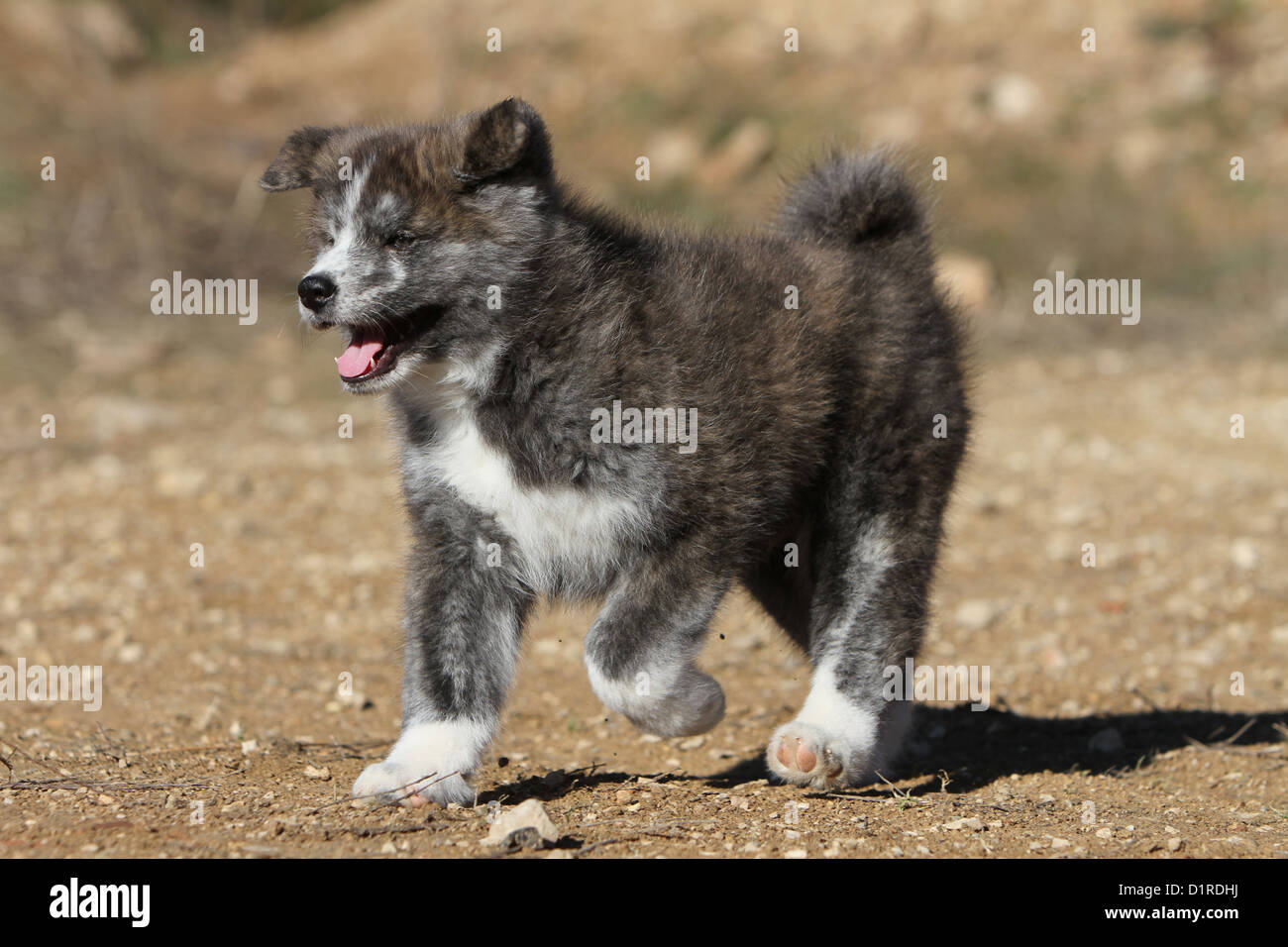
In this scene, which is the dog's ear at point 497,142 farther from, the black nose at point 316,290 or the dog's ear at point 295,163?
the dog's ear at point 295,163

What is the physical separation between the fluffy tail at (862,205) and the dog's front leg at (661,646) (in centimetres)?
169

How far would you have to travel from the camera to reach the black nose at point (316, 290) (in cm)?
453

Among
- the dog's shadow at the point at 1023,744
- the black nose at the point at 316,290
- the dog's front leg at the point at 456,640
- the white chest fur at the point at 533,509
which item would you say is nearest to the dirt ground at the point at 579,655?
the dog's shadow at the point at 1023,744

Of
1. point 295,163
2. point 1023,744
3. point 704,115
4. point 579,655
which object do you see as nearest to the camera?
point 295,163

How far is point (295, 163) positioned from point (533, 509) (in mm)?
1491

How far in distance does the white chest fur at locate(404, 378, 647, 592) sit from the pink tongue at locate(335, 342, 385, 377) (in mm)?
236

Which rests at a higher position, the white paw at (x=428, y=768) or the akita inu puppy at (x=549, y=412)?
the akita inu puppy at (x=549, y=412)

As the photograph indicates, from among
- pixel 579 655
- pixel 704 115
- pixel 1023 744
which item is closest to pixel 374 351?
pixel 1023 744

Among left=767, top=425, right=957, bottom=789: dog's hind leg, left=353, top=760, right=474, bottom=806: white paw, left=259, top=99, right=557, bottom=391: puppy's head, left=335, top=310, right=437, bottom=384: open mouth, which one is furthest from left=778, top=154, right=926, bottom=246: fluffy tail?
left=353, top=760, right=474, bottom=806: white paw

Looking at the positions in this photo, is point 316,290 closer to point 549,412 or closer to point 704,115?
point 549,412

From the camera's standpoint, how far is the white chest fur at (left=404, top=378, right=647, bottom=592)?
4.56 metres

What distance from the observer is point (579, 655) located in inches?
302

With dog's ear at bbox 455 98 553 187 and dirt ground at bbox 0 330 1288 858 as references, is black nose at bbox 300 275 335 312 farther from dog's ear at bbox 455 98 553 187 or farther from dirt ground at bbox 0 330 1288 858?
dirt ground at bbox 0 330 1288 858

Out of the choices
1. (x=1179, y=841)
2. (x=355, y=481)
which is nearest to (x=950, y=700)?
(x=1179, y=841)
